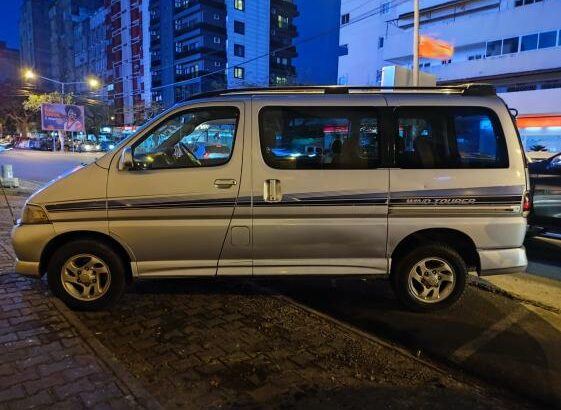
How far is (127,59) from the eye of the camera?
84875 mm

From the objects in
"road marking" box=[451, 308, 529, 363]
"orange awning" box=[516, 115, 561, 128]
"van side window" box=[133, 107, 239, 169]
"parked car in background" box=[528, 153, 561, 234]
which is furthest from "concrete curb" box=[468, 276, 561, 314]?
"orange awning" box=[516, 115, 561, 128]

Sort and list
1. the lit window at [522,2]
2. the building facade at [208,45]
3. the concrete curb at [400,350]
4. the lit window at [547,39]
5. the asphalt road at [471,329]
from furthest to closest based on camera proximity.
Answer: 1. the building facade at [208,45]
2. the lit window at [522,2]
3. the lit window at [547,39]
4. the asphalt road at [471,329]
5. the concrete curb at [400,350]

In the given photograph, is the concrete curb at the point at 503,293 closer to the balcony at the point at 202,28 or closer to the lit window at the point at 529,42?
the lit window at the point at 529,42

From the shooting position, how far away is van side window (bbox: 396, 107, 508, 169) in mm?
4625

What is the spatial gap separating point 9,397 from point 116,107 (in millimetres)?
89263

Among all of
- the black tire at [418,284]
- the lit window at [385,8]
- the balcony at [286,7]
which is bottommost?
the black tire at [418,284]

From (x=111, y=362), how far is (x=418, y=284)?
2.94 m

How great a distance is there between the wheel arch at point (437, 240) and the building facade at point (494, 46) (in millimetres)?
30374

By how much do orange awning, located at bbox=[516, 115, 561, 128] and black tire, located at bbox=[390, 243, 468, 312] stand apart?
96.1 feet

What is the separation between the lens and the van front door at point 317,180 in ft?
14.8

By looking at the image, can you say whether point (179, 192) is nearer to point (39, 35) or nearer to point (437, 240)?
point (437, 240)

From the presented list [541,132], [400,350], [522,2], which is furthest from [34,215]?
[522,2]

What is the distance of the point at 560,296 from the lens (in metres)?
5.43

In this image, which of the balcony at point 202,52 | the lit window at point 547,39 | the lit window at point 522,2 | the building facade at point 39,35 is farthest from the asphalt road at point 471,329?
the building facade at point 39,35
